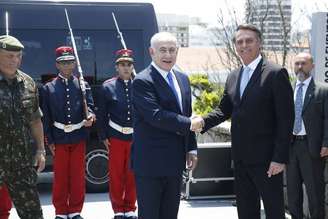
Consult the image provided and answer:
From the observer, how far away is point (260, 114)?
14.7 feet

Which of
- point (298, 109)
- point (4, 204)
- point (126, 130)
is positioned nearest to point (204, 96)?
point (126, 130)

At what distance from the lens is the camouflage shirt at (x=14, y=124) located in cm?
485

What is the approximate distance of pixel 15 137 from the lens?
4.89 metres

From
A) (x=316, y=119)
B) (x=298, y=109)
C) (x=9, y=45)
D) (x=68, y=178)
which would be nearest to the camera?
(x=9, y=45)

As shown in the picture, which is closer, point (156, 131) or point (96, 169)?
point (156, 131)

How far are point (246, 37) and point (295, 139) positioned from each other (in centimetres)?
189

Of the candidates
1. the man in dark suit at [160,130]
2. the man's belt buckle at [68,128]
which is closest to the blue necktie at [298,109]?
the man in dark suit at [160,130]

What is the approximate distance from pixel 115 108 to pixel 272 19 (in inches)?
311

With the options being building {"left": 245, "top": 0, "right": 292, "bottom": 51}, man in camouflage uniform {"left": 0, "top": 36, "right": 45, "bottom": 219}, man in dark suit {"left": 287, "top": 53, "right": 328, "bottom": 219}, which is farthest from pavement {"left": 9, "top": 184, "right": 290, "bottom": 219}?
building {"left": 245, "top": 0, "right": 292, "bottom": 51}

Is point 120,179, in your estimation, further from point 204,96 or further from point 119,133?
point 204,96

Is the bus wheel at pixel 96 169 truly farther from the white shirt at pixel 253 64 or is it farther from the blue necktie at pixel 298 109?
the white shirt at pixel 253 64

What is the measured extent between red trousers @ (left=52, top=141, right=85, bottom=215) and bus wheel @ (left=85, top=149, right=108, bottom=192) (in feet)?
4.31

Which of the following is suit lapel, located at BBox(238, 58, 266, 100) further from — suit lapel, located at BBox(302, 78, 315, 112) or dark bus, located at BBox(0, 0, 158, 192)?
dark bus, located at BBox(0, 0, 158, 192)

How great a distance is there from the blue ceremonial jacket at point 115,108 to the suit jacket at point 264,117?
76.6 inches
